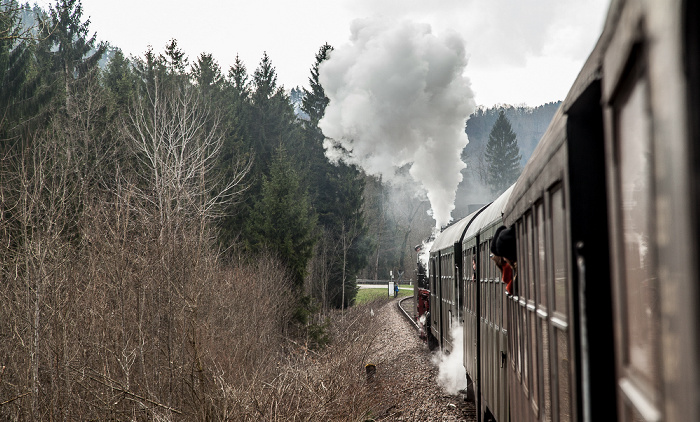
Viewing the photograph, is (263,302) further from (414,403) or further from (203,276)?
(414,403)

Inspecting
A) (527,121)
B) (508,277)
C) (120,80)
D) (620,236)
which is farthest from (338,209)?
(527,121)

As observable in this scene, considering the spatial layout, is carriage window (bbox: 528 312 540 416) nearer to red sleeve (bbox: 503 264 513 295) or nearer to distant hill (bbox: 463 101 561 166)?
red sleeve (bbox: 503 264 513 295)

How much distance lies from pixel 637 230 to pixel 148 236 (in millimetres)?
11204

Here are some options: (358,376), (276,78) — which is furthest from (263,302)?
(276,78)

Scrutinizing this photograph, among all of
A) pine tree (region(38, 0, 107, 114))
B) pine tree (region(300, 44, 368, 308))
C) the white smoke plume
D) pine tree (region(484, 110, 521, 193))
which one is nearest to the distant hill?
pine tree (region(484, 110, 521, 193))

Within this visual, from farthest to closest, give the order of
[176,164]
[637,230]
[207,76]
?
[207,76] < [176,164] < [637,230]

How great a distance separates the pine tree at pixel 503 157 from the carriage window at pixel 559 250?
74.7m

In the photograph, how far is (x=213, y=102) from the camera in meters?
35.3

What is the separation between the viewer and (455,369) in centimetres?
1252

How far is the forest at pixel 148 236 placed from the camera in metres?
8.38

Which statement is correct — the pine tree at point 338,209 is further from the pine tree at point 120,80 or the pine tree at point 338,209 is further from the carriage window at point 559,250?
the carriage window at point 559,250

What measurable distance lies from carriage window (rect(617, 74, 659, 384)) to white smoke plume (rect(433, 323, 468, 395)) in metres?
9.82

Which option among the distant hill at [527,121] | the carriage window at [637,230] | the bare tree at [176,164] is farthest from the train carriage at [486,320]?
the distant hill at [527,121]

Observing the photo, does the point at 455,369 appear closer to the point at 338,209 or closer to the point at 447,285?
the point at 447,285
